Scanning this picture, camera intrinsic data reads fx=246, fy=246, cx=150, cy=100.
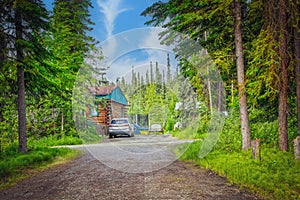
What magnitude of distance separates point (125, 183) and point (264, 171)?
293 cm

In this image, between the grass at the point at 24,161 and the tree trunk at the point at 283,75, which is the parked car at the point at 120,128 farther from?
the tree trunk at the point at 283,75

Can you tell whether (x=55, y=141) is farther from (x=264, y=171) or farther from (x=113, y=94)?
(x=264, y=171)

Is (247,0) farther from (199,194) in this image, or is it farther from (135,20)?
(199,194)

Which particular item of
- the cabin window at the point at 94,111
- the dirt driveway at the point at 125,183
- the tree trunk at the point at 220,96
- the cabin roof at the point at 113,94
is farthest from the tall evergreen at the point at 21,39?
the tree trunk at the point at 220,96

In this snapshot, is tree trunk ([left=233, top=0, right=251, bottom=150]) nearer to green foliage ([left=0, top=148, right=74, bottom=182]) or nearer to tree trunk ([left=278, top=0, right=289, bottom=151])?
tree trunk ([left=278, top=0, right=289, bottom=151])

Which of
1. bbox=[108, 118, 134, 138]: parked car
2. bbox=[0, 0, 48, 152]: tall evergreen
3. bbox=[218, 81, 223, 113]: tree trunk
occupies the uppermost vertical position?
bbox=[0, 0, 48, 152]: tall evergreen

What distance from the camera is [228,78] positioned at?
9.02m

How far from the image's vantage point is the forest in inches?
240

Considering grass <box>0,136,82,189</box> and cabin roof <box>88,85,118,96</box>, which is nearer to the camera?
grass <box>0,136,82,189</box>

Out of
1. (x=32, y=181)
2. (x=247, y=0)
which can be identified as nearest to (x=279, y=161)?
(x=247, y=0)

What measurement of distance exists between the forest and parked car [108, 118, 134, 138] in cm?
67

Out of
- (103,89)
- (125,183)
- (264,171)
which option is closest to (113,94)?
(103,89)

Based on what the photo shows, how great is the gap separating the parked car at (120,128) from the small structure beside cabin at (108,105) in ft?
0.69

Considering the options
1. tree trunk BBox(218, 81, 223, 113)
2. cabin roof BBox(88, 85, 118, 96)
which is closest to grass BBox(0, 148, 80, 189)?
cabin roof BBox(88, 85, 118, 96)
